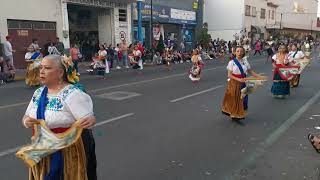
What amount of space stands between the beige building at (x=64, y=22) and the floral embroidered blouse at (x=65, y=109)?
18.6 m

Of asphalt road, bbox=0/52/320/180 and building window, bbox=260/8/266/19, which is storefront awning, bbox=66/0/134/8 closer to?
asphalt road, bbox=0/52/320/180

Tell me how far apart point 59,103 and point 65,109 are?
0.07 metres

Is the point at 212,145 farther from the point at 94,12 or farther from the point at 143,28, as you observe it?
the point at 143,28

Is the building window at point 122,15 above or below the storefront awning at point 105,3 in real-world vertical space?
below

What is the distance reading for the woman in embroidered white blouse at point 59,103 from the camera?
335cm

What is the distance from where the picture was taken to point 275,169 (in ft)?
18.4

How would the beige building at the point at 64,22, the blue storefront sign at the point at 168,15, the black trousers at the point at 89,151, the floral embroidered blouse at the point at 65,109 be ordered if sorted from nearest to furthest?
the floral embroidered blouse at the point at 65,109, the black trousers at the point at 89,151, the beige building at the point at 64,22, the blue storefront sign at the point at 168,15

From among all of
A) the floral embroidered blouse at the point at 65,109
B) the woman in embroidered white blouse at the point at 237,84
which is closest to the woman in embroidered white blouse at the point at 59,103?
the floral embroidered blouse at the point at 65,109

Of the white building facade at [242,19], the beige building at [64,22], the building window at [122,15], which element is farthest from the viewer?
the white building facade at [242,19]

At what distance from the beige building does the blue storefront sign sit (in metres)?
3.81

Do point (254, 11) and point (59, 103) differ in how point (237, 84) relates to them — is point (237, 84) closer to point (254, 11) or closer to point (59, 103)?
point (59, 103)

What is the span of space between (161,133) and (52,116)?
4379 millimetres

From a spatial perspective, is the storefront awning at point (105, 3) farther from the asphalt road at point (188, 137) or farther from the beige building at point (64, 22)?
the asphalt road at point (188, 137)

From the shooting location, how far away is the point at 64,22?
2450cm
